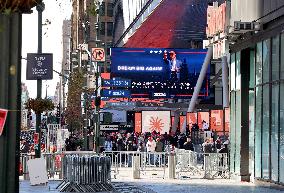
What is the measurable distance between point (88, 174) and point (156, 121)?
26.6 m

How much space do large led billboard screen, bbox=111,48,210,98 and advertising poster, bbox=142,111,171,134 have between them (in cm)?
316

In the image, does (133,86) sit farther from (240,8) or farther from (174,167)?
(240,8)

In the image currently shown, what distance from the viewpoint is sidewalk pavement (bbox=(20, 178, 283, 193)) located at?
23.4 m

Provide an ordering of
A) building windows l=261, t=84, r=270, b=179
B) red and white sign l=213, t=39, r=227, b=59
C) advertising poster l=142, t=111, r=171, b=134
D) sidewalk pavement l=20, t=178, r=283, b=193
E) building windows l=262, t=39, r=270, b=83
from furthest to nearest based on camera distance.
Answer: advertising poster l=142, t=111, r=171, b=134 < red and white sign l=213, t=39, r=227, b=59 < building windows l=262, t=39, r=270, b=83 < building windows l=261, t=84, r=270, b=179 < sidewalk pavement l=20, t=178, r=283, b=193

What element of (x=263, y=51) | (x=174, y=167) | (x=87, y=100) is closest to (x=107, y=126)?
(x=174, y=167)

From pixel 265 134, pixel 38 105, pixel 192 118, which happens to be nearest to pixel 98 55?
pixel 192 118

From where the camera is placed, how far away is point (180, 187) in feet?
85.4

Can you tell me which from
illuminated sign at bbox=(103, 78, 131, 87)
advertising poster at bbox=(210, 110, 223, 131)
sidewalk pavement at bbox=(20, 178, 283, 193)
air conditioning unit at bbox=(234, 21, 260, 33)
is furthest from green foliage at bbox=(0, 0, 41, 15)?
advertising poster at bbox=(210, 110, 223, 131)

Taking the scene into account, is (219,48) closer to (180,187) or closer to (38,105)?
(180,187)

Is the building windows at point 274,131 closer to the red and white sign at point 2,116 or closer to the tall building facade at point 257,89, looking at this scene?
the tall building facade at point 257,89

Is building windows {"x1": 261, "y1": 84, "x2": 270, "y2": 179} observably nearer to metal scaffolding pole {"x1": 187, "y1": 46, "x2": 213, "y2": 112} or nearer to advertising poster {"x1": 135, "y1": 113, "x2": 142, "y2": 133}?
metal scaffolding pole {"x1": 187, "y1": 46, "x2": 213, "y2": 112}

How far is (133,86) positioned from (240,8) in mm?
24876

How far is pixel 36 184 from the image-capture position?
2470 centimetres

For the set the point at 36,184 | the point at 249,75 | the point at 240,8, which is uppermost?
the point at 240,8
